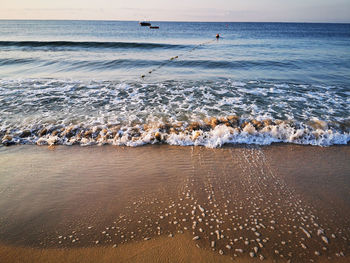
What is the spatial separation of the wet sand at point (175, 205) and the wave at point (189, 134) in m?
0.37

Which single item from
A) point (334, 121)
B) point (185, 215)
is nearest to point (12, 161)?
point (185, 215)

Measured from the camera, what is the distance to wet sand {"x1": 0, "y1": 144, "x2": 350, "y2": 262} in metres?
2.63

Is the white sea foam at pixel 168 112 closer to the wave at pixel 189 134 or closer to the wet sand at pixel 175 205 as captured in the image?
the wave at pixel 189 134

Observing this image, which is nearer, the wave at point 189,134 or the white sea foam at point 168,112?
the wave at point 189,134

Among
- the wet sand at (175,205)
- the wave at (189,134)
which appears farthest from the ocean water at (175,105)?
the wet sand at (175,205)

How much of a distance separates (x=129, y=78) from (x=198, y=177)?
9.14 m

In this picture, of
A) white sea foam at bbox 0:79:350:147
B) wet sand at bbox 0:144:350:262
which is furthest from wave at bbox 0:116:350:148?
wet sand at bbox 0:144:350:262

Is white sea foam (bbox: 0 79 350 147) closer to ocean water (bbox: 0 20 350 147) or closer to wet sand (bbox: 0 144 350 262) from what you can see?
ocean water (bbox: 0 20 350 147)

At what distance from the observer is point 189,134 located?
543cm

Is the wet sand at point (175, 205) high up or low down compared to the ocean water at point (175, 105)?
down

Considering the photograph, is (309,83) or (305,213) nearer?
(305,213)

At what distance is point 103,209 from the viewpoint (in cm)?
324

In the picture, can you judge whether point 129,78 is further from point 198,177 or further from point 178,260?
point 178,260

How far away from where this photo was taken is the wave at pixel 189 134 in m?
5.12
